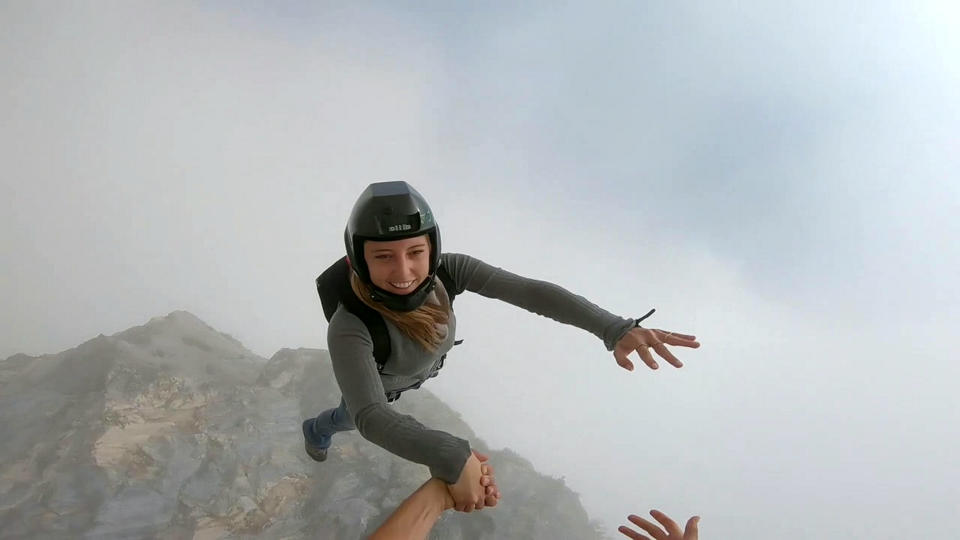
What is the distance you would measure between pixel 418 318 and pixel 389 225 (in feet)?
2.11

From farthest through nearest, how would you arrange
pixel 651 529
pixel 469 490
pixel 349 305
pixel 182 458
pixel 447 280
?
pixel 182 458 → pixel 447 280 → pixel 349 305 → pixel 651 529 → pixel 469 490

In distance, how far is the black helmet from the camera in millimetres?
2822

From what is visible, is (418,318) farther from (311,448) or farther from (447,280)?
(311,448)

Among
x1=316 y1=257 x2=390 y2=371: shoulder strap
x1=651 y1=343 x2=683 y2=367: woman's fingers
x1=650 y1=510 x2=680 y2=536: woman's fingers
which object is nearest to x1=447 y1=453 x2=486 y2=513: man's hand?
x1=316 y1=257 x2=390 y2=371: shoulder strap

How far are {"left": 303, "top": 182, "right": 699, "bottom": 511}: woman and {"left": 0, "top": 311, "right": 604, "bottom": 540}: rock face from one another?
9724mm

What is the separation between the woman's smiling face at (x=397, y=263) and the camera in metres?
2.85

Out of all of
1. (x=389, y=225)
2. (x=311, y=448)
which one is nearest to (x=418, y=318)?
(x=389, y=225)

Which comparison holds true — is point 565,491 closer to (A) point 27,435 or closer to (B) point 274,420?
(B) point 274,420

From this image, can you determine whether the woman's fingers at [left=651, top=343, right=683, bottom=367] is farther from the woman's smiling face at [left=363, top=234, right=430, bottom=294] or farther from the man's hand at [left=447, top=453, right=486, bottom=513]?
the woman's smiling face at [left=363, top=234, right=430, bottom=294]

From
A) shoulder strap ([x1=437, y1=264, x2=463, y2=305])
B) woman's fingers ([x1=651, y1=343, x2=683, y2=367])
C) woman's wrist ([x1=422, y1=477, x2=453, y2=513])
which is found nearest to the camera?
woman's wrist ([x1=422, y1=477, x2=453, y2=513])

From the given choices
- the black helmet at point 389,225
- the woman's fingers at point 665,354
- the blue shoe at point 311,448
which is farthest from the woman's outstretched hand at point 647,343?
the blue shoe at point 311,448

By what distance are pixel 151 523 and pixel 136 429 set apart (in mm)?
2207

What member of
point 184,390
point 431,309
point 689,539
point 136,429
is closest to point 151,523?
point 136,429

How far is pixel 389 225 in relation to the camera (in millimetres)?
2818
